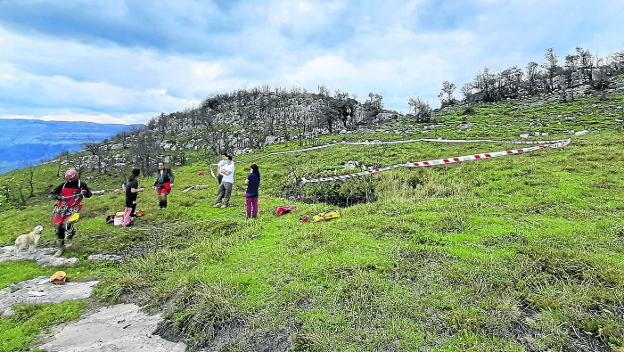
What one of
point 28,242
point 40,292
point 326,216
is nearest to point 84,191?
point 28,242

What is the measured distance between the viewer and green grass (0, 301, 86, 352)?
20.4 ft

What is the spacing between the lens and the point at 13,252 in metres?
11.8

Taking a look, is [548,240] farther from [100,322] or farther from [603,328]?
[100,322]

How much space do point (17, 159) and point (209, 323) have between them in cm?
15409

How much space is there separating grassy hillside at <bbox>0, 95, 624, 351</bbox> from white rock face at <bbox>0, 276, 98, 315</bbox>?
0.56 meters

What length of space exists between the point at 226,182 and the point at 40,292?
8397mm

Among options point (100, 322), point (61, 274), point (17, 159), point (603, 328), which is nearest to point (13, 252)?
point (61, 274)

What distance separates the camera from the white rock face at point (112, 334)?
5879mm

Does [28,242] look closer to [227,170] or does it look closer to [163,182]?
[163,182]

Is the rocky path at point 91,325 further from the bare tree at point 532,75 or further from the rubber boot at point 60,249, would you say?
the bare tree at point 532,75

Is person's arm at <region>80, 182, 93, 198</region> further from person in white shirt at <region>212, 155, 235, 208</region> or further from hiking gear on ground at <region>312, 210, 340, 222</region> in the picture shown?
hiking gear on ground at <region>312, 210, 340, 222</region>

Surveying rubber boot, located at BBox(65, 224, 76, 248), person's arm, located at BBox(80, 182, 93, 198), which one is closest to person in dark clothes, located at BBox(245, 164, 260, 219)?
person's arm, located at BBox(80, 182, 93, 198)

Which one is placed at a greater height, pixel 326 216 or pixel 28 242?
pixel 28 242

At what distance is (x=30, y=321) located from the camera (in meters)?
6.89
